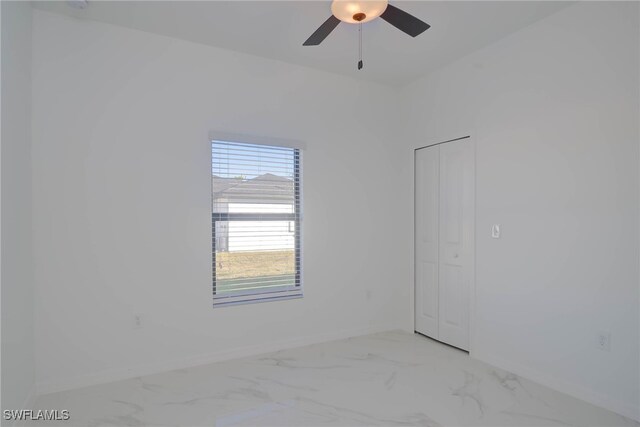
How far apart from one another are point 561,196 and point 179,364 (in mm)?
3434

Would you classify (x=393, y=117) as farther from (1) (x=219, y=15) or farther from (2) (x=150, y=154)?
(2) (x=150, y=154)

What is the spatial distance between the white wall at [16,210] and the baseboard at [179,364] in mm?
215

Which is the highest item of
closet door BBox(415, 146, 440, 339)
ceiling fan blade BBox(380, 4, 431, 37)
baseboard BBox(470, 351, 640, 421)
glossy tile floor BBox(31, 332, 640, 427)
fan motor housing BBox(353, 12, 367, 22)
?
fan motor housing BBox(353, 12, 367, 22)

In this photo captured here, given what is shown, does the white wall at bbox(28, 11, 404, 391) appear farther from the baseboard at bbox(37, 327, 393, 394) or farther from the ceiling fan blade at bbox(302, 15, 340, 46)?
the ceiling fan blade at bbox(302, 15, 340, 46)

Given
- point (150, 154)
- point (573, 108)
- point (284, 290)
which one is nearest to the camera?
point (573, 108)

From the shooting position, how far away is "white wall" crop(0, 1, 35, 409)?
209cm

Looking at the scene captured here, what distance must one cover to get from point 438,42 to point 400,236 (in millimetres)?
2135

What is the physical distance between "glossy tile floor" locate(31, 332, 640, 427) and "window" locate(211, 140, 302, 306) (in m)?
0.72

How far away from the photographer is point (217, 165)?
3.37 meters

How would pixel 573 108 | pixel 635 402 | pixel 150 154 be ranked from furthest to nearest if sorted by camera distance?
pixel 150 154 → pixel 573 108 → pixel 635 402

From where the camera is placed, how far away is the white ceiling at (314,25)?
2641 mm

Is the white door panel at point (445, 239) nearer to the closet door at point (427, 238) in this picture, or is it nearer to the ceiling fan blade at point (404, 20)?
the closet door at point (427, 238)

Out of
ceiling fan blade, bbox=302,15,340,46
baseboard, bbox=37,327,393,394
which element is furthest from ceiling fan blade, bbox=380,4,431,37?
baseboard, bbox=37,327,393,394

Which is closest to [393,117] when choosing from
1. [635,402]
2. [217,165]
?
[217,165]
